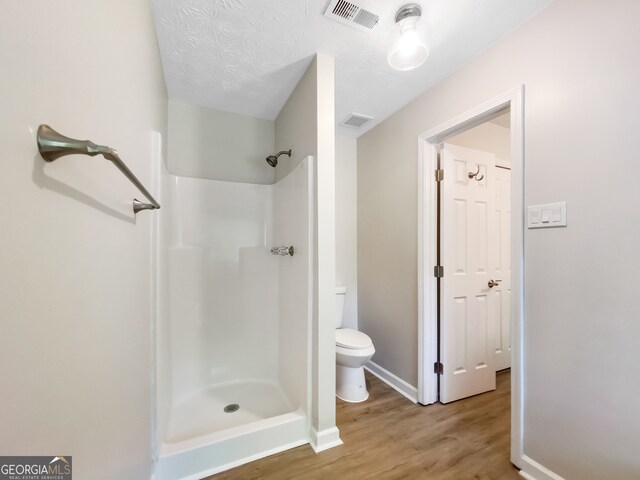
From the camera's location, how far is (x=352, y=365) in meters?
1.92

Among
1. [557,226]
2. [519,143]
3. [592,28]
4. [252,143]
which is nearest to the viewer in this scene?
[592,28]

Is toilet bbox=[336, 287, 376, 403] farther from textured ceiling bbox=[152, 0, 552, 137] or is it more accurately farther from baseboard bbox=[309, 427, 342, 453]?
textured ceiling bbox=[152, 0, 552, 137]

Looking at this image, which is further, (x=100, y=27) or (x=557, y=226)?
(x=557, y=226)

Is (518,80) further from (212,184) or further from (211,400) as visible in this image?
(211,400)

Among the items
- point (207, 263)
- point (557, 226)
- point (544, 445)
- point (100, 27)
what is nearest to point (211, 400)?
point (207, 263)

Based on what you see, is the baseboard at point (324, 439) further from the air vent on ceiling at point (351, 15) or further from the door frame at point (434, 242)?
the air vent on ceiling at point (351, 15)

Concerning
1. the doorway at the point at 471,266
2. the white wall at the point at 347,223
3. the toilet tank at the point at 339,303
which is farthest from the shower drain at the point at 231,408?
the doorway at the point at 471,266

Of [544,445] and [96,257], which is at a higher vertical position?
[96,257]

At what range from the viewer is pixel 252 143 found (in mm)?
2266

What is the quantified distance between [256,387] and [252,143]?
2.07 metres

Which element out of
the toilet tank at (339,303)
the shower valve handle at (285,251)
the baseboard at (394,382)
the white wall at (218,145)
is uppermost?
the white wall at (218,145)

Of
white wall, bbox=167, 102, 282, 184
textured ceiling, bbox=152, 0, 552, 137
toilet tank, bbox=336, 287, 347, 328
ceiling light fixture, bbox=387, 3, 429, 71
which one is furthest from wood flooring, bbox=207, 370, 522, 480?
textured ceiling, bbox=152, 0, 552, 137

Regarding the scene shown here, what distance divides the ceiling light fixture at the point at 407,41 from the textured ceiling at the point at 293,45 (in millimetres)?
43

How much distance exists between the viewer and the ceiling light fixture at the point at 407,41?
4.00 ft
